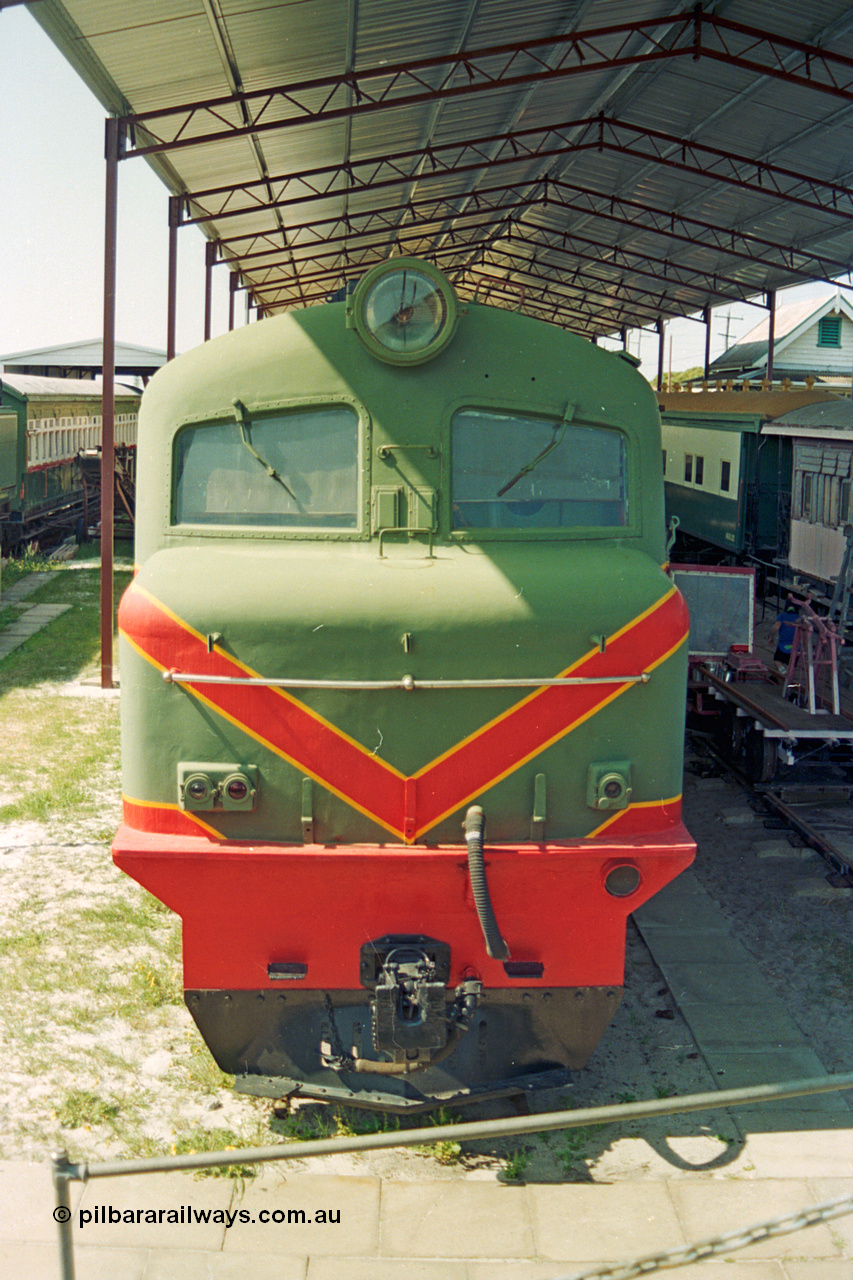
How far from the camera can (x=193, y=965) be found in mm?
4996

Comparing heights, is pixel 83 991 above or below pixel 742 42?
below

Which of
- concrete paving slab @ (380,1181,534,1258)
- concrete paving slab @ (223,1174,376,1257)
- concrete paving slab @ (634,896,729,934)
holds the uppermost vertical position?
concrete paving slab @ (634,896,729,934)

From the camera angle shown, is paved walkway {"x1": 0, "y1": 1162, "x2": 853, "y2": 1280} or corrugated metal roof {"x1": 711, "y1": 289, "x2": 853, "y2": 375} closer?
paved walkway {"x1": 0, "y1": 1162, "x2": 853, "y2": 1280}

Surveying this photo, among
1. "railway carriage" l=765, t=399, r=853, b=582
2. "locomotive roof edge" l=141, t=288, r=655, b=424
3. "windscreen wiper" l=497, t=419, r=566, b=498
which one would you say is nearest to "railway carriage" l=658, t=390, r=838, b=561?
"railway carriage" l=765, t=399, r=853, b=582

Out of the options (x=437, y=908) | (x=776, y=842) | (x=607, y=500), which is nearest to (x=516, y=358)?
(x=607, y=500)

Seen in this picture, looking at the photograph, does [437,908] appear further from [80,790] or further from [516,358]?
[80,790]

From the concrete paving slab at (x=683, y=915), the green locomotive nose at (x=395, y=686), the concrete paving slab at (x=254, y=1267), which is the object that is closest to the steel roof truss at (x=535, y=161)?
the concrete paving slab at (x=683, y=915)

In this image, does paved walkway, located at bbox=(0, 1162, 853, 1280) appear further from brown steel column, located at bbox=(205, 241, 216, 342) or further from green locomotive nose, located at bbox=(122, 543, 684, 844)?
brown steel column, located at bbox=(205, 241, 216, 342)

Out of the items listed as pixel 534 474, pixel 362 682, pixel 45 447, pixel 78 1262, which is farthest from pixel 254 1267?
pixel 45 447

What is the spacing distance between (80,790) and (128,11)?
8.09 meters

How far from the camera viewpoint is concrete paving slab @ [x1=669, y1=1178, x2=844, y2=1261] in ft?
15.3

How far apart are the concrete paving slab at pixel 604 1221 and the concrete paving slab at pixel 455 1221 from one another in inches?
3.3

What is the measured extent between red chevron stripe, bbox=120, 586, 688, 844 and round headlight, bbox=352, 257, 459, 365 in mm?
1560

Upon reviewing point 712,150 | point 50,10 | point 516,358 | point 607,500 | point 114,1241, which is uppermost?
point 712,150
